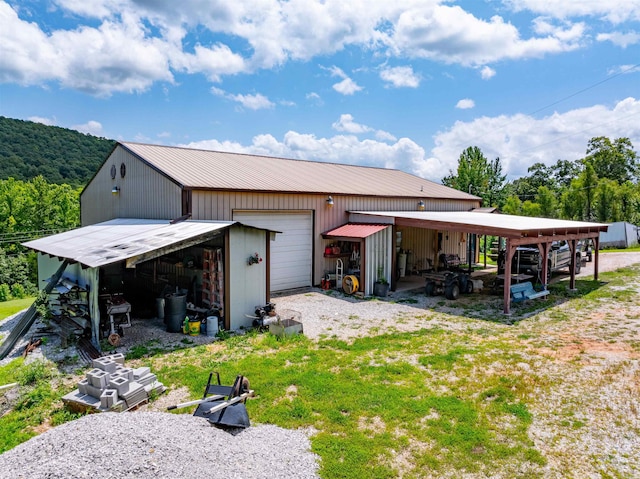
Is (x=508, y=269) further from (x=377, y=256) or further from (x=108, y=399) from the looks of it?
(x=108, y=399)

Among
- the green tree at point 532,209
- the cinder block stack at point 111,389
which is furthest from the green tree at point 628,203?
the cinder block stack at point 111,389

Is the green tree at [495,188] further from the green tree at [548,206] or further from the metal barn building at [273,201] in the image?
the metal barn building at [273,201]

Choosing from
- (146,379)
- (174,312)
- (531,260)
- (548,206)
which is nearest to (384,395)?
(146,379)

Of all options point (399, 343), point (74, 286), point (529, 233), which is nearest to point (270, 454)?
point (399, 343)

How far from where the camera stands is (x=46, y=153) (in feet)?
160

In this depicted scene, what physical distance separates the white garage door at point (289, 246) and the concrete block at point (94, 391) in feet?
25.6

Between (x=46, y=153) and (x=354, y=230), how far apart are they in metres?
49.3

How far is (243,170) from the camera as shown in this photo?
1498 centimetres

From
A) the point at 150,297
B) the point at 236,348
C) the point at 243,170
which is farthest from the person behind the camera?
the point at 243,170

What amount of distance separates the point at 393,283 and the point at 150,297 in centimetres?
774

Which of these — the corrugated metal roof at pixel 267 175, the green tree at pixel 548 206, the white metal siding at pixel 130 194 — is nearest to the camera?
the white metal siding at pixel 130 194

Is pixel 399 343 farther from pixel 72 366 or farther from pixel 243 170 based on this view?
pixel 243 170

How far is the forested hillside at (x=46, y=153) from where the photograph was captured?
45812 millimetres

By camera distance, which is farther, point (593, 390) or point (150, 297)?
point (150, 297)
